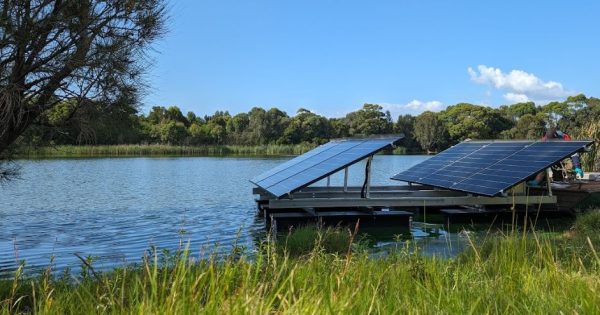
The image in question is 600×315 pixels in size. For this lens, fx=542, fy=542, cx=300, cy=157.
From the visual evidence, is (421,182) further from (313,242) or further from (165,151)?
(165,151)

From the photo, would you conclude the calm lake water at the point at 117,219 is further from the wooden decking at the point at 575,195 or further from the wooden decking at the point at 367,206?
the wooden decking at the point at 575,195

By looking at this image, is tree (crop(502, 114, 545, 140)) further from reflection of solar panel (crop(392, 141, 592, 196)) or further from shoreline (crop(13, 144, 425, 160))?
reflection of solar panel (crop(392, 141, 592, 196))

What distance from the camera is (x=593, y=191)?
453 inches

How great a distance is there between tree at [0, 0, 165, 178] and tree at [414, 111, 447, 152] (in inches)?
3075

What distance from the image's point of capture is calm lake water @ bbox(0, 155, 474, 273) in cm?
947

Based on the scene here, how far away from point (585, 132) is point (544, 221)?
9059 mm

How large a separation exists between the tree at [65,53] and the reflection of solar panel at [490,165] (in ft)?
24.8

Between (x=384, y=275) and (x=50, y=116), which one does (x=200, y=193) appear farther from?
(x=384, y=275)

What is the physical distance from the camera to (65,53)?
553 cm

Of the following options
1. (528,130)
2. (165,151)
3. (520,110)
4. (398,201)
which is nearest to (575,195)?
(398,201)

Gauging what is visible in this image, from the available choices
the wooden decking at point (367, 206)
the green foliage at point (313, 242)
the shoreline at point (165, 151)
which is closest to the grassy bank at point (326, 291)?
the green foliage at point (313, 242)

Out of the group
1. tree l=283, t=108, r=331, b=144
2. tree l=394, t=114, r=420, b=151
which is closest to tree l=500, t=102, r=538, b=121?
tree l=394, t=114, r=420, b=151

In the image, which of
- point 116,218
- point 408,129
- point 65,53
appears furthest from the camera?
point 408,129

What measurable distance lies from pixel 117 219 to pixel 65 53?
28.4ft
